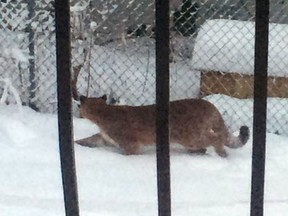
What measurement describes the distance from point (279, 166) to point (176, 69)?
1.13 m

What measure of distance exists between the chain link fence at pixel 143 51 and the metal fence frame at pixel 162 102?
2400mm

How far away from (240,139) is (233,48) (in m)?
0.80

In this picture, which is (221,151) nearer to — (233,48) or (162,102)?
(233,48)

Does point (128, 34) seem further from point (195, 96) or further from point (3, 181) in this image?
point (3, 181)

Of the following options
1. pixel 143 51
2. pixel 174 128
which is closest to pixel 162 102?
pixel 174 128

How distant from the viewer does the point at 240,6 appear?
3.44m

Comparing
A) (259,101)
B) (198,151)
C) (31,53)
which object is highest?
(259,101)

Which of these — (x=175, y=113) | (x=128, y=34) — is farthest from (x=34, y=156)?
(x=128, y=34)

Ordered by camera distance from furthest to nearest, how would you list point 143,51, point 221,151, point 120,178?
point 143,51, point 221,151, point 120,178

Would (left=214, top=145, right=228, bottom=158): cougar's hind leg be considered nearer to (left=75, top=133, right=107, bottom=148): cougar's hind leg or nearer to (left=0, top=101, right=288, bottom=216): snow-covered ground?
(left=0, top=101, right=288, bottom=216): snow-covered ground

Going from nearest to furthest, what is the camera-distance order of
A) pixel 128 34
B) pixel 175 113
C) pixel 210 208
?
pixel 210 208
pixel 175 113
pixel 128 34

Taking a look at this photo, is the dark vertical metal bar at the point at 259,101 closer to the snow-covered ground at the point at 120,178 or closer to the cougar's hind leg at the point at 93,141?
the snow-covered ground at the point at 120,178

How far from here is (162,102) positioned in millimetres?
913

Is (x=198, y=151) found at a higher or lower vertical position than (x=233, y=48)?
lower
